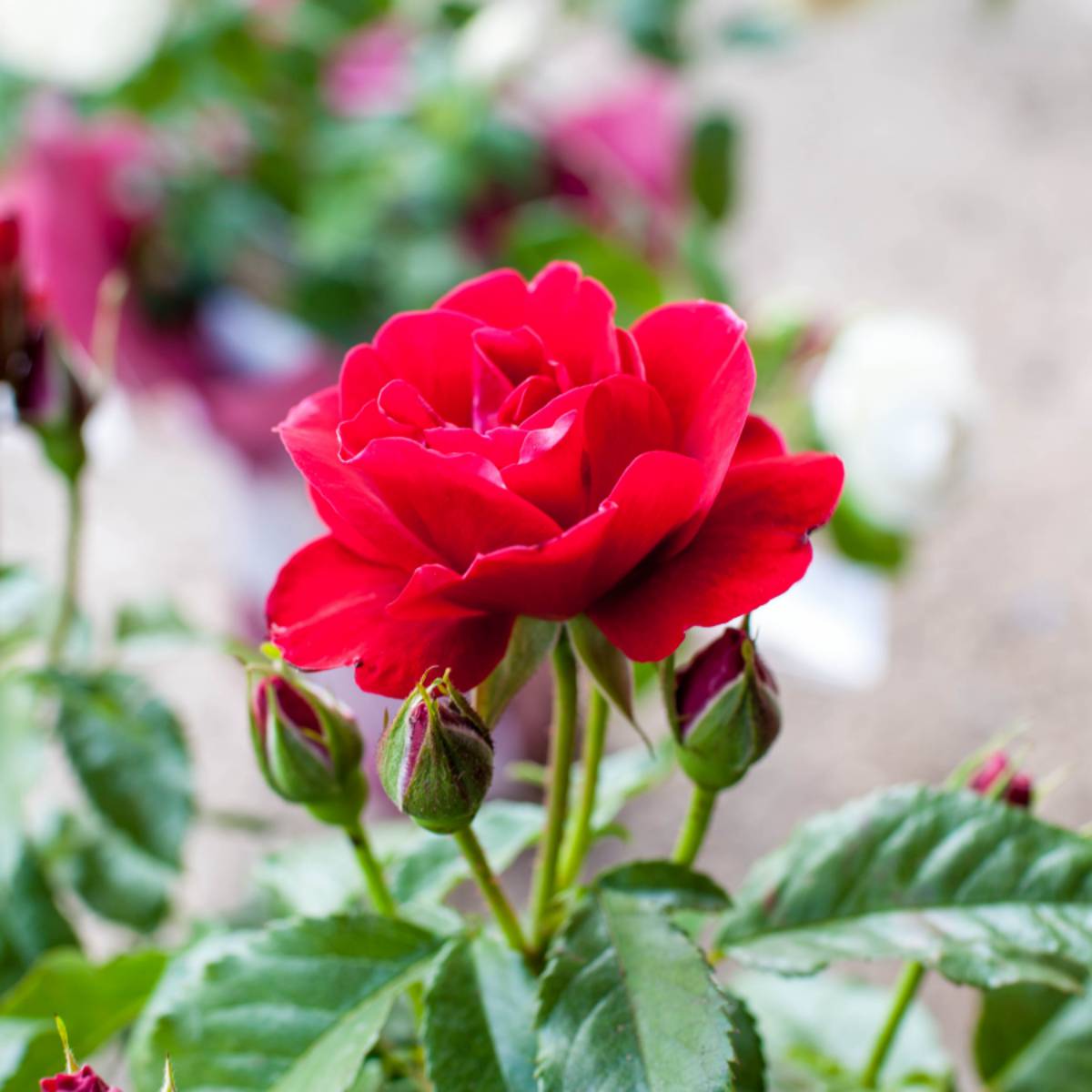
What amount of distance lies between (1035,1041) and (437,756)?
213mm

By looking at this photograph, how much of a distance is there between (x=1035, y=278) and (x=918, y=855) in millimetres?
865

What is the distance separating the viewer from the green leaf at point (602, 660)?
20 centimetres

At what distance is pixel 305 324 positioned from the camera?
0.61 metres

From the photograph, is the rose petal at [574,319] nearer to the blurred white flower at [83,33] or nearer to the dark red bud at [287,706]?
the dark red bud at [287,706]

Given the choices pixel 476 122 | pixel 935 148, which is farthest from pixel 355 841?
pixel 935 148

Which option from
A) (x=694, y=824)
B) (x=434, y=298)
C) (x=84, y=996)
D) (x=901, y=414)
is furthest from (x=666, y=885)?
(x=434, y=298)

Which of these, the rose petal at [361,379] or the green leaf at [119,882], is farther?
the green leaf at [119,882]

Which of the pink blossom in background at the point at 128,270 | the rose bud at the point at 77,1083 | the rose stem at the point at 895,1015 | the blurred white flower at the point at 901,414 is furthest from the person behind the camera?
the pink blossom in background at the point at 128,270

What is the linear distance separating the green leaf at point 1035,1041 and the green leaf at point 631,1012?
0.46ft

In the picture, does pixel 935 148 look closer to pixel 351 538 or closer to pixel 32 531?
pixel 32 531

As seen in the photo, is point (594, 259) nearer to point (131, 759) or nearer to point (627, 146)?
point (627, 146)

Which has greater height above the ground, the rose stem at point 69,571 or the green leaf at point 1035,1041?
the rose stem at point 69,571

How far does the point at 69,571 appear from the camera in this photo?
35 centimetres

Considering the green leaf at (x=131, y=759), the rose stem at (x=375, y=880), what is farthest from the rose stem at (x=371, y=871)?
the green leaf at (x=131, y=759)
